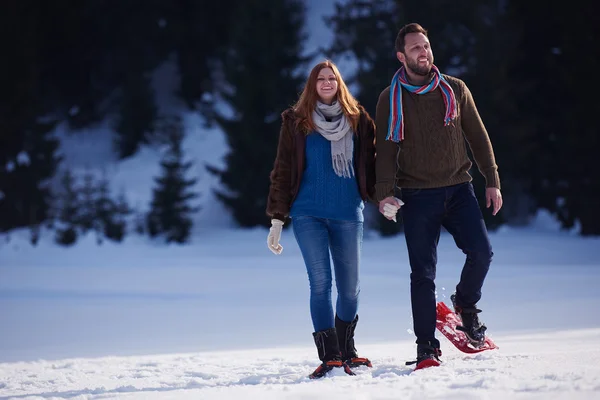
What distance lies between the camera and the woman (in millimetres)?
4711

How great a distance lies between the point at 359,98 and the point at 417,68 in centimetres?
1767

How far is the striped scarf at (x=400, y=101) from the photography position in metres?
4.64

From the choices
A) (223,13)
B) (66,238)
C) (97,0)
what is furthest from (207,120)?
(66,238)

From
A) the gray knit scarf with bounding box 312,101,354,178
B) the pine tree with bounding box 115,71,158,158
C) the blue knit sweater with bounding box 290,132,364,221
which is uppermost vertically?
the pine tree with bounding box 115,71,158,158

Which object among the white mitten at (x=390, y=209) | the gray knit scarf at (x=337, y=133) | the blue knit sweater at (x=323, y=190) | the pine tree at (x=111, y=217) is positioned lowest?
the white mitten at (x=390, y=209)

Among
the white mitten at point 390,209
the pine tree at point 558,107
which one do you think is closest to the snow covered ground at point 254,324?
the white mitten at point 390,209

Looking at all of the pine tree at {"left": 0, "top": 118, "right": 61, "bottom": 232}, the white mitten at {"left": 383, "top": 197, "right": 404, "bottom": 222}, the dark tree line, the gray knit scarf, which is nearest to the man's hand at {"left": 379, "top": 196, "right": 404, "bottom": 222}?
the white mitten at {"left": 383, "top": 197, "right": 404, "bottom": 222}

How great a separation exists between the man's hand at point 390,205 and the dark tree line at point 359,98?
15741 millimetres

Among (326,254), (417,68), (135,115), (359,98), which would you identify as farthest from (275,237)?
(135,115)

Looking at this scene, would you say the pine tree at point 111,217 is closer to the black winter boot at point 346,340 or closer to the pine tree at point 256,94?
the pine tree at point 256,94

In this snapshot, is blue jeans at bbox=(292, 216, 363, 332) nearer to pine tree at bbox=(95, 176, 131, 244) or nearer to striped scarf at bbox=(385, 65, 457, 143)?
striped scarf at bbox=(385, 65, 457, 143)

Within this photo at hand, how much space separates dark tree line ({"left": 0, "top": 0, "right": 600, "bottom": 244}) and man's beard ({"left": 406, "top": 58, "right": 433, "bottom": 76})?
1554 centimetres

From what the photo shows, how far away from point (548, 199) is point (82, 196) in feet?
48.1

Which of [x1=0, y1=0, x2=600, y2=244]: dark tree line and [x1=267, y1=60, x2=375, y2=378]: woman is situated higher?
[x1=0, y1=0, x2=600, y2=244]: dark tree line
